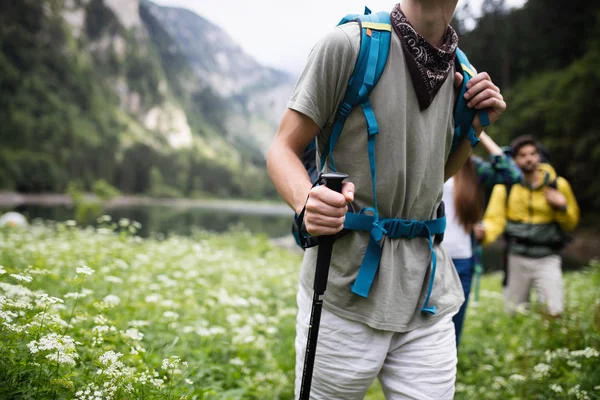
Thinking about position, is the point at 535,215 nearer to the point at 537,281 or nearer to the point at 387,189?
the point at 537,281

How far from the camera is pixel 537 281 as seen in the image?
5.78 m

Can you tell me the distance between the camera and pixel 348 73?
167 cm

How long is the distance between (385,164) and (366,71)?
379 millimetres

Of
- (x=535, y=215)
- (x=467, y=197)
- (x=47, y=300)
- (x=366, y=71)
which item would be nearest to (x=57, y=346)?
(x=47, y=300)

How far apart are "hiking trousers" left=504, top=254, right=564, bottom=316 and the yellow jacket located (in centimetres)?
14

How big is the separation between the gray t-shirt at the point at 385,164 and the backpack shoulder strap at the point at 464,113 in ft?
0.41

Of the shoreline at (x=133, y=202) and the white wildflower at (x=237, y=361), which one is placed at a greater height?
the white wildflower at (x=237, y=361)

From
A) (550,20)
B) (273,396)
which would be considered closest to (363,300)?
(273,396)

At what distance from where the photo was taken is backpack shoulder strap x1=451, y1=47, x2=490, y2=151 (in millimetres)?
1927

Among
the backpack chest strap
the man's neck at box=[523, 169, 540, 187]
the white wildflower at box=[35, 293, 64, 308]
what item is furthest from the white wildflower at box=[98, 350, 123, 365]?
the man's neck at box=[523, 169, 540, 187]

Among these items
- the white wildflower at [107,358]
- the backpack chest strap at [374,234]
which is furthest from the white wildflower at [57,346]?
the backpack chest strap at [374,234]

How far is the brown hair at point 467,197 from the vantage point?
3.86m

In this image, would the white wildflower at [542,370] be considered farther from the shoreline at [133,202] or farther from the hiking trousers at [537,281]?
the shoreline at [133,202]

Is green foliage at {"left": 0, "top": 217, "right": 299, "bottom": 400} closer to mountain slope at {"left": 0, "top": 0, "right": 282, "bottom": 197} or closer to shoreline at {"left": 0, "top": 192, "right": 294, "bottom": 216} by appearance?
shoreline at {"left": 0, "top": 192, "right": 294, "bottom": 216}
